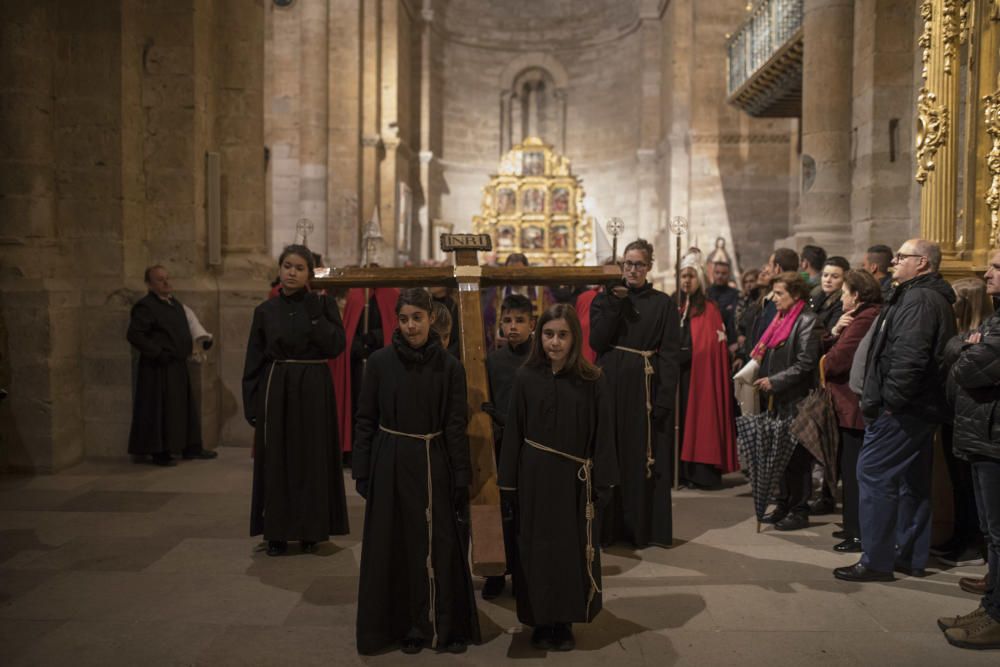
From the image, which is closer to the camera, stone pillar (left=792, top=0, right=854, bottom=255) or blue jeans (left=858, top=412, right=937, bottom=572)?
blue jeans (left=858, top=412, right=937, bottom=572)

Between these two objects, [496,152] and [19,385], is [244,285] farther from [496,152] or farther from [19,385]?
[496,152]

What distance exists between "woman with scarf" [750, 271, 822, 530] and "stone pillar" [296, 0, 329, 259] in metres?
13.4

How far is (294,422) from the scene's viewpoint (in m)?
5.59

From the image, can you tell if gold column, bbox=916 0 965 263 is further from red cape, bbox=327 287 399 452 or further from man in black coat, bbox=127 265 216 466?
man in black coat, bbox=127 265 216 466

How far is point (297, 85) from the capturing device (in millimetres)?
19016

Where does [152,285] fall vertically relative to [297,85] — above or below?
below

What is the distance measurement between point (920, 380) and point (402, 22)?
71.0ft

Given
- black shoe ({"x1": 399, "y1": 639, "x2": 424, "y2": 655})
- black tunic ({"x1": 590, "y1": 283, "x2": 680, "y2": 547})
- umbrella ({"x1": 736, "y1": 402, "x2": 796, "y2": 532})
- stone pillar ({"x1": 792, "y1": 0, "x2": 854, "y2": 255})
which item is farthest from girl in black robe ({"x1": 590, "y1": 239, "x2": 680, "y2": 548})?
stone pillar ({"x1": 792, "y1": 0, "x2": 854, "y2": 255})

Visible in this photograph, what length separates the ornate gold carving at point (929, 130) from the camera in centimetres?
702

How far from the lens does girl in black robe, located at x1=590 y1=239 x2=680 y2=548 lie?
5809mm

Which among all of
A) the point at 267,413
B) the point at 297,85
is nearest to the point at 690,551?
the point at 267,413

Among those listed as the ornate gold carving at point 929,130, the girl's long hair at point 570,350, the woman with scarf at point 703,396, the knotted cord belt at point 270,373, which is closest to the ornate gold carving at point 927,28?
the ornate gold carving at point 929,130

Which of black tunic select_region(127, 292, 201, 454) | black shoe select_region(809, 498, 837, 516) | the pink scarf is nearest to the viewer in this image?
the pink scarf

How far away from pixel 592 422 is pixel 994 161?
4.26 metres
